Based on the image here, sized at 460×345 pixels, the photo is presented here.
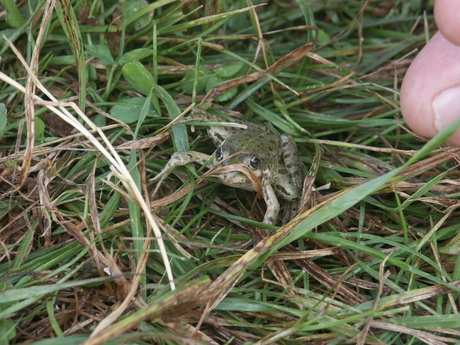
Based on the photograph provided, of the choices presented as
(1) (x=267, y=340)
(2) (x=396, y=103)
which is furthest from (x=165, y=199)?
(2) (x=396, y=103)

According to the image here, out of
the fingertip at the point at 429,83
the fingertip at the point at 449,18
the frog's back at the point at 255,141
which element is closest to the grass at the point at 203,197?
the frog's back at the point at 255,141

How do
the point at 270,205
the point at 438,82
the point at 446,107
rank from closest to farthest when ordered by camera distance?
the point at 446,107 → the point at 438,82 → the point at 270,205

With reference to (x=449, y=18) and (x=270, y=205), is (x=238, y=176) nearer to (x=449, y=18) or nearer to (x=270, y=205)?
(x=270, y=205)

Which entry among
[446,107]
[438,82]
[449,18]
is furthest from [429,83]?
[449,18]

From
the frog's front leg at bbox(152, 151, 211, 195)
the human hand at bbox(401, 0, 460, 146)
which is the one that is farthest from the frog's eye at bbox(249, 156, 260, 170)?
the human hand at bbox(401, 0, 460, 146)

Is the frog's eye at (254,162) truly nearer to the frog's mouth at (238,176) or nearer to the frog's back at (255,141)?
the frog's back at (255,141)

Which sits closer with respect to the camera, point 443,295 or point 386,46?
point 443,295

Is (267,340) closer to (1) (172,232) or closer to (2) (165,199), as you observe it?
(1) (172,232)
